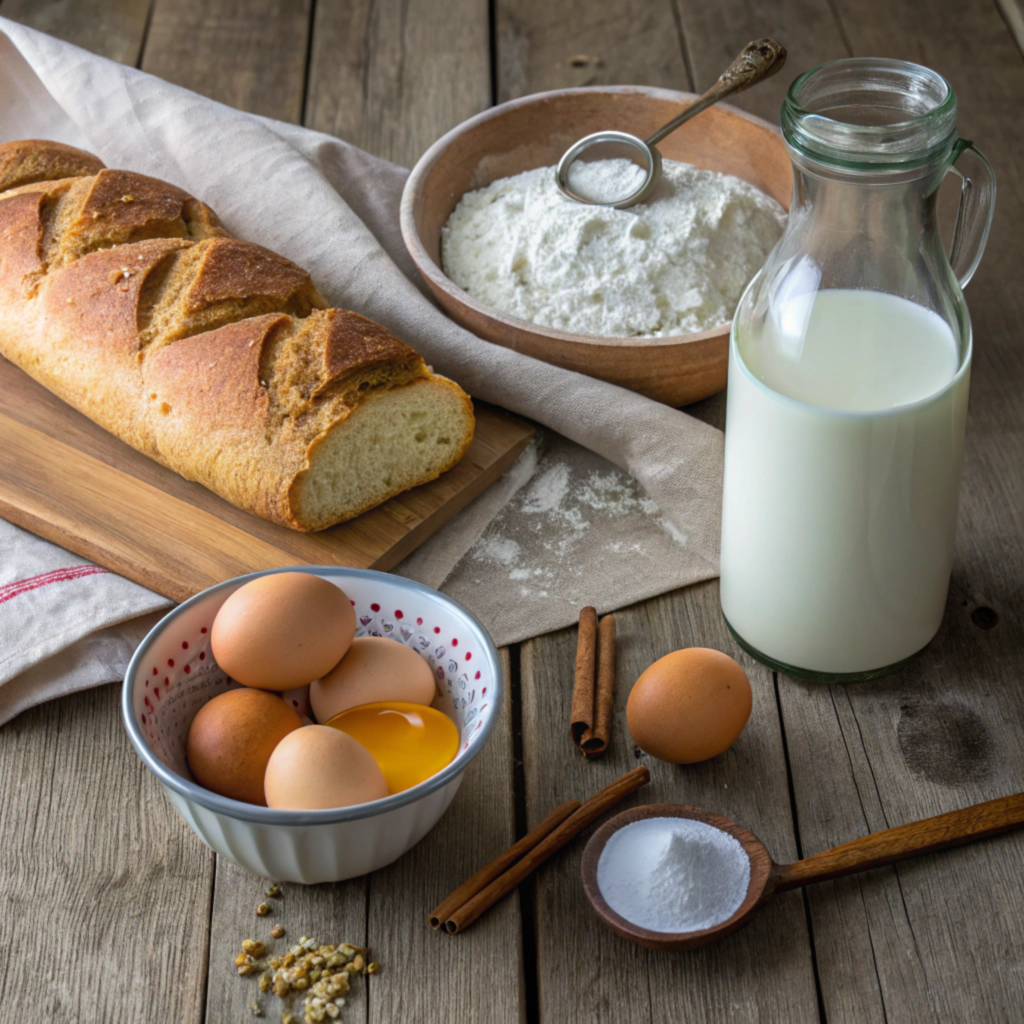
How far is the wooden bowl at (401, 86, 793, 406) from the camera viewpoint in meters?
1.50

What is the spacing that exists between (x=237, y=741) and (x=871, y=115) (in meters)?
0.79

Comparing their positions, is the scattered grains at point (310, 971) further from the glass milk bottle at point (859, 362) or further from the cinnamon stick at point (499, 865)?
the glass milk bottle at point (859, 362)

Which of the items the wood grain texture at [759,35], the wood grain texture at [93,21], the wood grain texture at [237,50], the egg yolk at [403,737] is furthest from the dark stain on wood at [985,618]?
the wood grain texture at [93,21]

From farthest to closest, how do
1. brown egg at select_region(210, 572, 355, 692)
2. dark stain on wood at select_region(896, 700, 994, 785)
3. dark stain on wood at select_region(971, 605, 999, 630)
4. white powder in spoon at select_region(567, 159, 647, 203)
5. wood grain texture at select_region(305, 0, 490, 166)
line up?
1. wood grain texture at select_region(305, 0, 490, 166)
2. white powder in spoon at select_region(567, 159, 647, 203)
3. dark stain on wood at select_region(971, 605, 999, 630)
4. dark stain on wood at select_region(896, 700, 994, 785)
5. brown egg at select_region(210, 572, 355, 692)

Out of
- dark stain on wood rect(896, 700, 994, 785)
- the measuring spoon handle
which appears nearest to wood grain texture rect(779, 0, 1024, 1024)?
dark stain on wood rect(896, 700, 994, 785)

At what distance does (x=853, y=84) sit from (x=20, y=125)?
1506 mm

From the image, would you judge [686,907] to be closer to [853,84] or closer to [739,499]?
[739,499]

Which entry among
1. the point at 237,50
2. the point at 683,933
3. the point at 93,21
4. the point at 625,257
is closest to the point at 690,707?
the point at 683,933

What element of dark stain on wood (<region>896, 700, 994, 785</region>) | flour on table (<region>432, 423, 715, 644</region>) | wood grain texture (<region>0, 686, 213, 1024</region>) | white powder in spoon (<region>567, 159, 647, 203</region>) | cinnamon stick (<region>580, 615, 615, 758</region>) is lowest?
dark stain on wood (<region>896, 700, 994, 785</region>)

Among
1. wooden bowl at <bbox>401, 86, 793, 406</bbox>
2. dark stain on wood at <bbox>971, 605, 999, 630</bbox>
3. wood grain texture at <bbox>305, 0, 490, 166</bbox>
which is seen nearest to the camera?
dark stain on wood at <bbox>971, 605, 999, 630</bbox>

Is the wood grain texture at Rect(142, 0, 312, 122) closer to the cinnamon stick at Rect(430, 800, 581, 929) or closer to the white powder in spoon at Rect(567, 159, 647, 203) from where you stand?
the white powder in spoon at Rect(567, 159, 647, 203)

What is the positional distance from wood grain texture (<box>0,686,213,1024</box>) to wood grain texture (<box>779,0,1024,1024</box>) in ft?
1.84

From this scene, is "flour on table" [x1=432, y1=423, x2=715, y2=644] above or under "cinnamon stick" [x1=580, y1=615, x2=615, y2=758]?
under

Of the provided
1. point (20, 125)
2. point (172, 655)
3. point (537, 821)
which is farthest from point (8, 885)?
point (20, 125)
